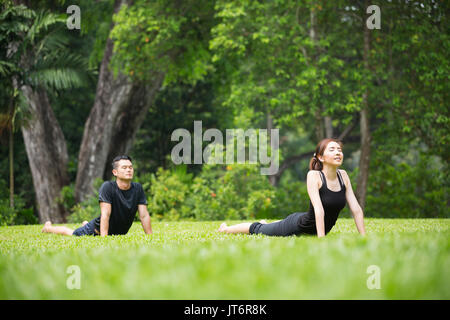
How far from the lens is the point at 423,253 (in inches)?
137

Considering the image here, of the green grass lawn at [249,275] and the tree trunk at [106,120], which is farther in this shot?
the tree trunk at [106,120]

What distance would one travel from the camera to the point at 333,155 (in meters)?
5.78

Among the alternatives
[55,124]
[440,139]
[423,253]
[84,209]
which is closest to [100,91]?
[55,124]

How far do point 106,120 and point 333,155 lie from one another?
42.1 ft

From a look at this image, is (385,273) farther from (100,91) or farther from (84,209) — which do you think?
(100,91)

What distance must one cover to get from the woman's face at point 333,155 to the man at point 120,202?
307cm

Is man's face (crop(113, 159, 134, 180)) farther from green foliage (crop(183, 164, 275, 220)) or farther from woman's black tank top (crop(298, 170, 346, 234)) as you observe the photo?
green foliage (crop(183, 164, 275, 220))

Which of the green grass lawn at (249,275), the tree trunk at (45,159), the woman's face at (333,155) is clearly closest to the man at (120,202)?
the woman's face at (333,155)

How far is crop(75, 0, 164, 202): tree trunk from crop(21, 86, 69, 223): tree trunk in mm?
975

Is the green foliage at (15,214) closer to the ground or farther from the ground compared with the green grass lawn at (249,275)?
closer to the ground

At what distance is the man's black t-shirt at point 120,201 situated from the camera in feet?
23.5

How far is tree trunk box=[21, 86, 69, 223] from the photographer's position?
17.1 m

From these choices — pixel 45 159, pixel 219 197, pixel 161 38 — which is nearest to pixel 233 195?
pixel 219 197

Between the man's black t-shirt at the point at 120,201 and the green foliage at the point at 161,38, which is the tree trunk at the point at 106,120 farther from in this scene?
the man's black t-shirt at the point at 120,201
